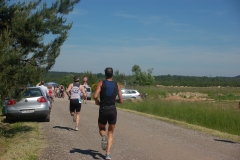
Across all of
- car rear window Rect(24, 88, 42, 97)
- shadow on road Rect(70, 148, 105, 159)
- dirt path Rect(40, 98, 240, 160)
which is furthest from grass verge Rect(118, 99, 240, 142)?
car rear window Rect(24, 88, 42, 97)

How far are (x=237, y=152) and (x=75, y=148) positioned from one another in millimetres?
4101

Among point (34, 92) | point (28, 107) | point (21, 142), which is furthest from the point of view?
point (34, 92)

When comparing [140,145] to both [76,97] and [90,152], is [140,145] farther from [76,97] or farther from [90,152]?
[76,97]

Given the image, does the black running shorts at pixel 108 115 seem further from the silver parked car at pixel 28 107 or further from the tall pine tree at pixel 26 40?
the silver parked car at pixel 28 107

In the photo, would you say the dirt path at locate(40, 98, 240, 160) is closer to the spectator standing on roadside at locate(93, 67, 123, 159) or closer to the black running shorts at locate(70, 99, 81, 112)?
the black running shorts at locate(70, 99, 81, 112)

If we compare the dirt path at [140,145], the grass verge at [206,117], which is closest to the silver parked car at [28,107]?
the dirt path at [140,145]

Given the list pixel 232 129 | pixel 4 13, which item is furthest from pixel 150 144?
pixel 232 129

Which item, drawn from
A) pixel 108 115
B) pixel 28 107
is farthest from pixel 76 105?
pixel 108 115

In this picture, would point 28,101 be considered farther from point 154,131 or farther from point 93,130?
point 154,131

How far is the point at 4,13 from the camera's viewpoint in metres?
9.54

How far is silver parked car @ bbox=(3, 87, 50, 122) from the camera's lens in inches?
546

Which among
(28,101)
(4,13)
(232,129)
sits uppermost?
(4,13)

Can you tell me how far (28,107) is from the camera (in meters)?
14.0

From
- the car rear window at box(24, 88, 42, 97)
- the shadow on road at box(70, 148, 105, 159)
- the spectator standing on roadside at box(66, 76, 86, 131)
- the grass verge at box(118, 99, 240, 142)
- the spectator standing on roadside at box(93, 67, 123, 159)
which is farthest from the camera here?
the car rear window at box(24, 88, 42, 97)
